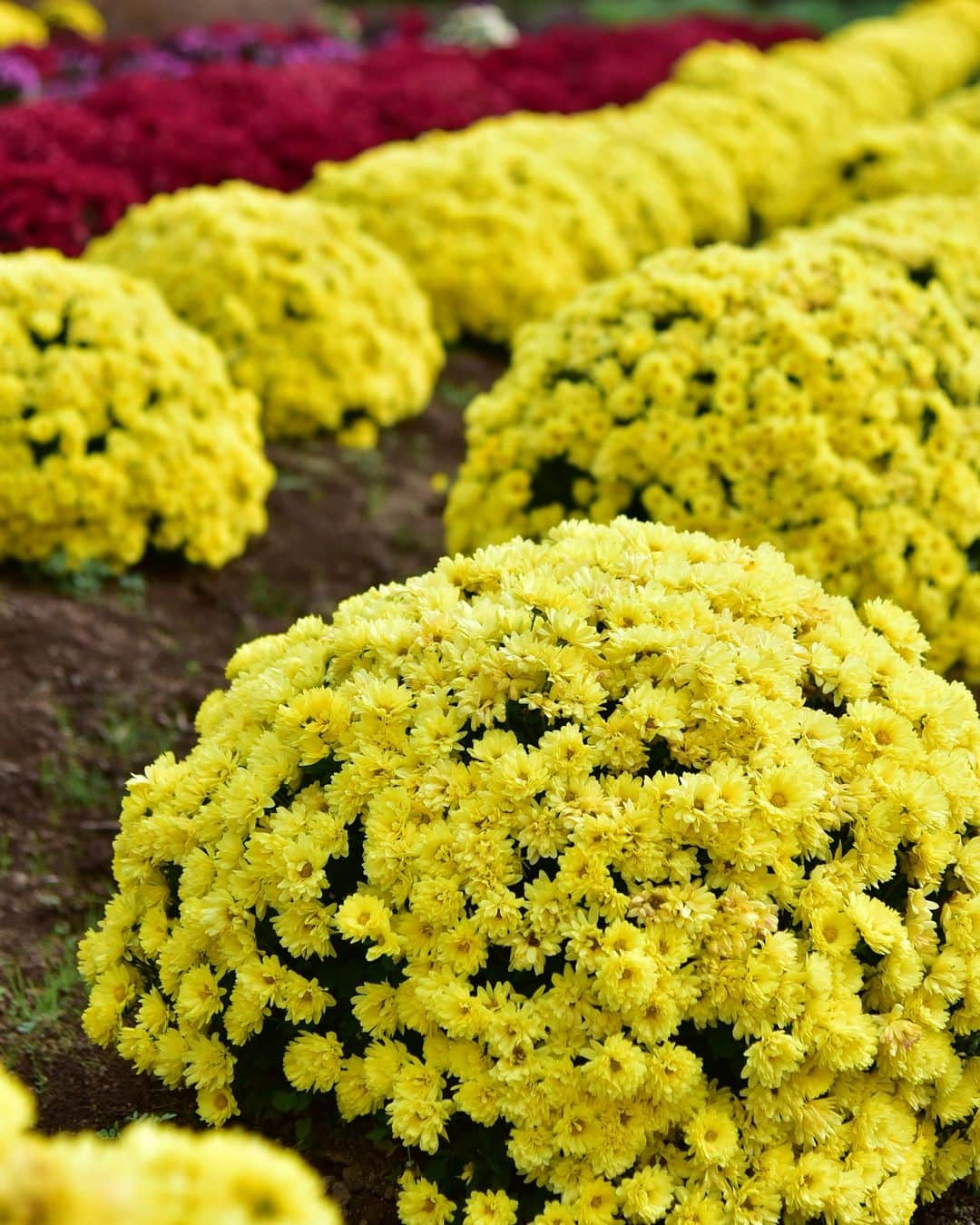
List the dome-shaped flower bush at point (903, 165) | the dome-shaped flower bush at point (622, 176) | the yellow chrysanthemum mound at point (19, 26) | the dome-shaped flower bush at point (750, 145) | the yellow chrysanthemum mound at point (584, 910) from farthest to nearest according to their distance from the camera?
the yellow chrysanthemum mound at point (19, 26) < the dome-shaped flower bush at point (750, 145) < the dome-shaped flower bush at point (622, 176) < the dome-shaped flower bush at point (903, 165) < the yellow chrysanthemum mound at point (584, 910)

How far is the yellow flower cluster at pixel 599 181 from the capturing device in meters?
7.77

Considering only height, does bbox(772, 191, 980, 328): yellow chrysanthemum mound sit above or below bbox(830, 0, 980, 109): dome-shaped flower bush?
above

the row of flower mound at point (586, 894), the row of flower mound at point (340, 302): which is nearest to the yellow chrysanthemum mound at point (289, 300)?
the row of flower mound at point (340, 302)

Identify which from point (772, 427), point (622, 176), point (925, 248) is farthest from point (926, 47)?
point (772, 427)

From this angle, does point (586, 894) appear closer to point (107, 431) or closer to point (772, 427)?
point (772, 427)

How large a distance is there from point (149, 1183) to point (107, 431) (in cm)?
413

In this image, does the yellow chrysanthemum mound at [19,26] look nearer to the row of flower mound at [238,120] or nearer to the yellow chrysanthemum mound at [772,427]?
the row of flower mound at [238,120]

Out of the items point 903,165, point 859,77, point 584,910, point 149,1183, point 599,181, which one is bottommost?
point 599,181

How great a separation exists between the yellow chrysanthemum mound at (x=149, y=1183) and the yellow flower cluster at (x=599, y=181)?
6.83m

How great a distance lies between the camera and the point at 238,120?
9.16 metres

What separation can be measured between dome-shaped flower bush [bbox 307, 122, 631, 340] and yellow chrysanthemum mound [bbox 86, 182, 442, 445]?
31.3 inches

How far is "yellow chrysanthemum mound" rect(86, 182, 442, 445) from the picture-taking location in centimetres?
629

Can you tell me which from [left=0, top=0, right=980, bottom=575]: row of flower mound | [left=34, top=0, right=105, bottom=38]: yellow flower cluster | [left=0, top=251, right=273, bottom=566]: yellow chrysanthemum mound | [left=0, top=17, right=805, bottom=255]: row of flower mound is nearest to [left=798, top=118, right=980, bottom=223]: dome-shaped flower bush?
[left=0, top=0, right=980, bottom=575]: row of flower mound

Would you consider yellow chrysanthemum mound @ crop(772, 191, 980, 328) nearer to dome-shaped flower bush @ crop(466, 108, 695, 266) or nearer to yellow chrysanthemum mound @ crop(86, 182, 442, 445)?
yellow chrysanthemum mound @ crop(86, 182, 442, 445)
